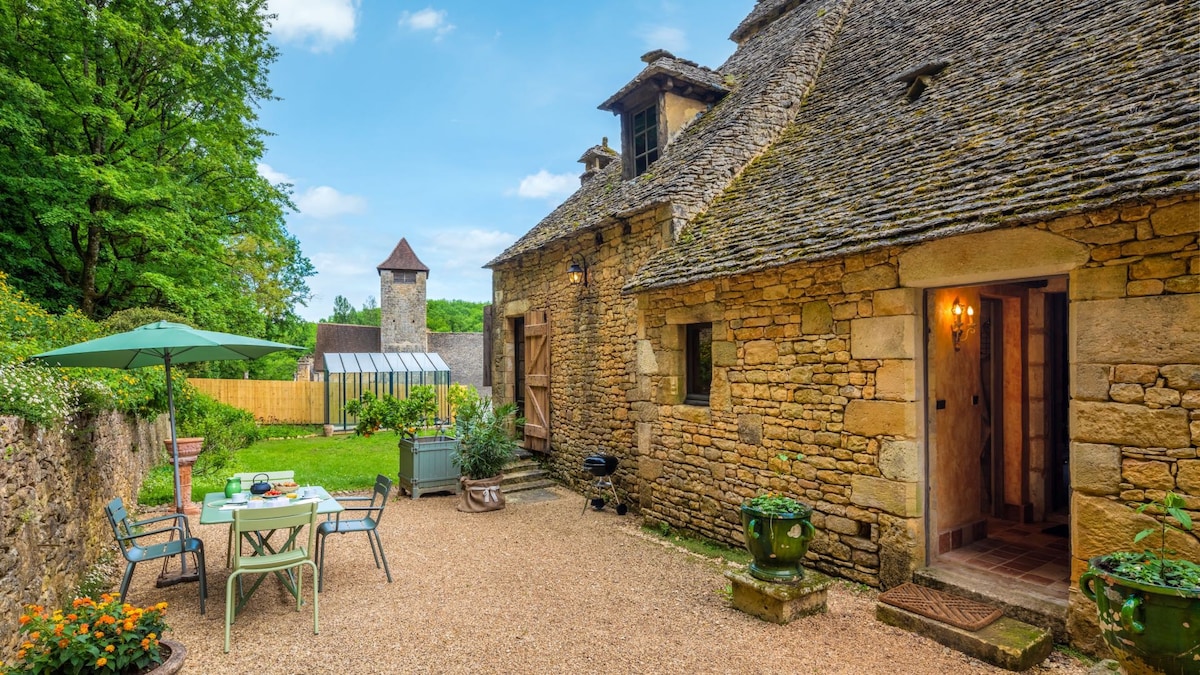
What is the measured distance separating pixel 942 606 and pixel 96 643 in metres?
5.20

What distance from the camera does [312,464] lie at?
10875 millimetres

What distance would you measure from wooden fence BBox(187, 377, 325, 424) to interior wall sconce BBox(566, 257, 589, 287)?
12.8 m

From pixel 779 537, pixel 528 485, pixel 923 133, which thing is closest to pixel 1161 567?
pixel 779 537

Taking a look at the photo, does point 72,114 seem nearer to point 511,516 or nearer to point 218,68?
point 218,68

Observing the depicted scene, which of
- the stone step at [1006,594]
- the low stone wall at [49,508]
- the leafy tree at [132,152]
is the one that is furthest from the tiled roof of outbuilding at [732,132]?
the leafy tree at [132,152]

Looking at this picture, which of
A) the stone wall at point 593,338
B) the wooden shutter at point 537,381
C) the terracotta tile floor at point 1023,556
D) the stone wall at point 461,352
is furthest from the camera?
the stone wall at point 461,352

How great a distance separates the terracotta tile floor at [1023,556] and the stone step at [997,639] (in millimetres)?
615

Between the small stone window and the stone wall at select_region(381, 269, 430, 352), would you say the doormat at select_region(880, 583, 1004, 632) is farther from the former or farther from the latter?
the stone wall at select_region(381, 269, 430, 352)

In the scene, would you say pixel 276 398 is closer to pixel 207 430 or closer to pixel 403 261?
pixel 207 430

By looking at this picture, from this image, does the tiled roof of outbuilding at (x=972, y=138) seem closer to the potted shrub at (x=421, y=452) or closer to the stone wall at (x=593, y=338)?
the stone wall at (x=593, y=338)

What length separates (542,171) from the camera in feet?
165

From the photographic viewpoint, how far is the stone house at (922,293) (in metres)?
3.41

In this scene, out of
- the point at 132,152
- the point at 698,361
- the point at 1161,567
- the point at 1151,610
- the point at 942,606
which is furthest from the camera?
the point at 132,152

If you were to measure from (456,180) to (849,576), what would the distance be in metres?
20.6
